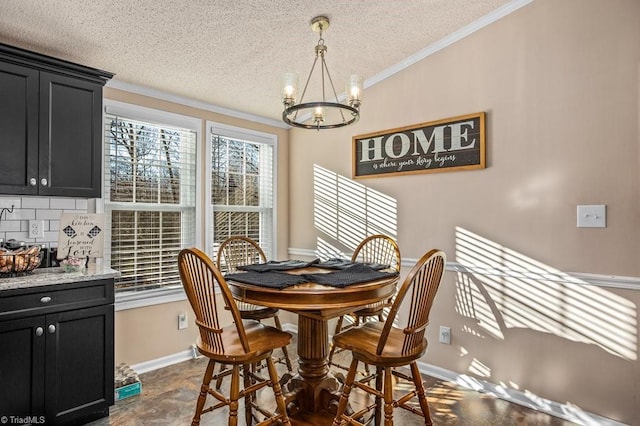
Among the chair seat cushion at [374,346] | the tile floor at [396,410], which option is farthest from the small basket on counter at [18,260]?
the chair seat cushion at [374,346]

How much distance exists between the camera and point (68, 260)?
2406 millimetres

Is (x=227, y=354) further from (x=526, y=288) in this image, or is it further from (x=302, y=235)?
(x=302, y=235)

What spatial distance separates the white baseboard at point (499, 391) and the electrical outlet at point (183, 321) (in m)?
0.21

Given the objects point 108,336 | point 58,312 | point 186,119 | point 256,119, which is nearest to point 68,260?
point 58,312

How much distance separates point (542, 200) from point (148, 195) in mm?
3013

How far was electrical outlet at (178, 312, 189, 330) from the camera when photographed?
3.32 metres

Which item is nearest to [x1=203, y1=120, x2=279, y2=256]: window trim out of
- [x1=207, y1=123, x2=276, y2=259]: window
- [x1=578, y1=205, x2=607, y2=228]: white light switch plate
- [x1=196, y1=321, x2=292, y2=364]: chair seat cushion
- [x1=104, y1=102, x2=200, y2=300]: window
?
[x1=207, y1=123, x2=276, y2=259]: window

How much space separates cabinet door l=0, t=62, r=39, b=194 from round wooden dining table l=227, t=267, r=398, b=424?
140 cm

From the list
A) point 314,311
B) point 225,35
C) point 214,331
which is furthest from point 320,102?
point 214,331

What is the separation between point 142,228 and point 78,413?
142cm

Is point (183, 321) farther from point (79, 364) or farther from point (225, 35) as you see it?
point (225, 35)

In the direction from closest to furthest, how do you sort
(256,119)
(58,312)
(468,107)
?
(58,312)
(468,107)
(256,119)

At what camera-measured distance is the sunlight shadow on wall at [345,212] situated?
11.3ft

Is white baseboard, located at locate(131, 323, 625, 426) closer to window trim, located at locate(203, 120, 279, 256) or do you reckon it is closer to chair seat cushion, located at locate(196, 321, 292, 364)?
window trim, located at locate(203, 120, 279, 256)
